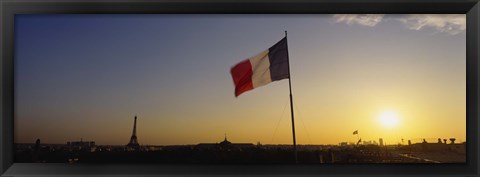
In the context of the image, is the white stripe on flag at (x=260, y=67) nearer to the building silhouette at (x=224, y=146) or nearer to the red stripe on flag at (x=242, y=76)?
the red stripe on flag at (x=242, y=76)

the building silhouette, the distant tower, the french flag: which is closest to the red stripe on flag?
the french flag

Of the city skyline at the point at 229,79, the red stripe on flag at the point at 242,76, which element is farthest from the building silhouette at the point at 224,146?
the red stripe on flag at the point at 242,76

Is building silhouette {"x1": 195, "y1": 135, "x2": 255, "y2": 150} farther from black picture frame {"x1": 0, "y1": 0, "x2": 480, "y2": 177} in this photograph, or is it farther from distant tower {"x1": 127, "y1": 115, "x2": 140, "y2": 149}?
distant tower {"x1": 127, "y1": 115, "x2": 140, "y2": 149}

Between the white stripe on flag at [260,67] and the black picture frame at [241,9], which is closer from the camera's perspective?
the black picture frame at [241,9]

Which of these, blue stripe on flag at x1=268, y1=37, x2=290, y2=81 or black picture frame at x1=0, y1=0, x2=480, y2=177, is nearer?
black picture frame at x1=0, y1=0, x2=480, y2=177

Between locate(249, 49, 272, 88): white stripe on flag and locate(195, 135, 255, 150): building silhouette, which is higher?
locate(249, 49, 272, 88): white stripe on flag

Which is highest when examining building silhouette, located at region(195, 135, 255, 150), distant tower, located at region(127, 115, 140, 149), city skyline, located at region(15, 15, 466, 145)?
city skyline, located at region(15, 15, 466, 145)

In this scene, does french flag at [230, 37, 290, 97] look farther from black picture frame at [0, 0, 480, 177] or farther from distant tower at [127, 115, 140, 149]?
distant tower at [127, 115, 140, 149]
